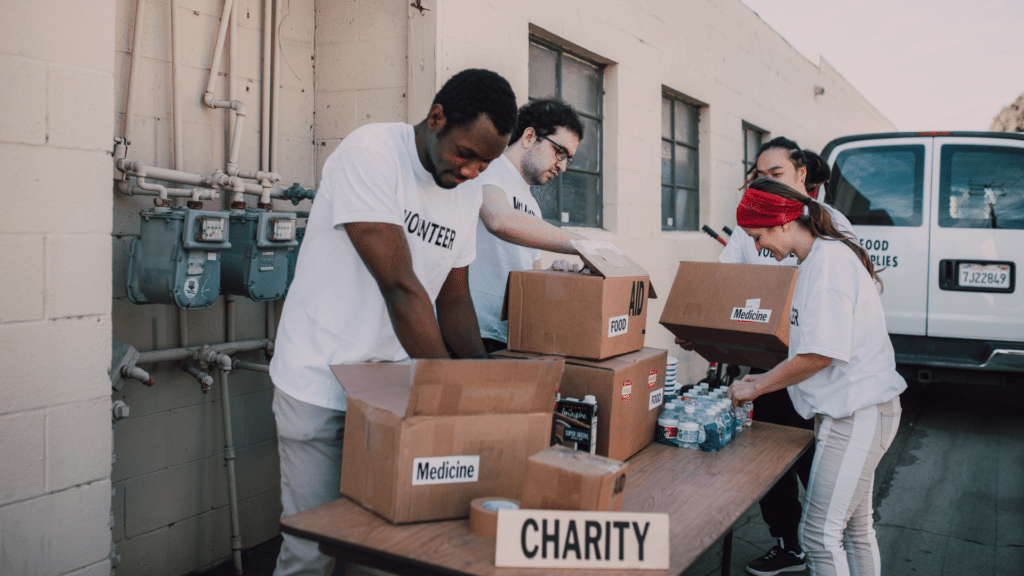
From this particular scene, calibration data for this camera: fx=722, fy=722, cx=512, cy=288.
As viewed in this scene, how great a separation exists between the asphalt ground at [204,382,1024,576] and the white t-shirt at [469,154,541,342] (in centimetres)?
111

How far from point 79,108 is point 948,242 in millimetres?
5600

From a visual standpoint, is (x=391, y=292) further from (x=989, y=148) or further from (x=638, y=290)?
(x=989, y=148)

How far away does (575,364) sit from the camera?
2219 mm

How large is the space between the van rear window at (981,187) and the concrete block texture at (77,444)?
18.3 feet

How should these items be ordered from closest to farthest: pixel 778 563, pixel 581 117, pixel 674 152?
pixel 778 563 → pixel 581 117 → pixel 674 152

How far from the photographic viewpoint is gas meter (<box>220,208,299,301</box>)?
9.62ft

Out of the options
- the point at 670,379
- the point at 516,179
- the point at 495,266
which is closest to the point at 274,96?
the point at 516,179

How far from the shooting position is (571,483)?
151 centimetres

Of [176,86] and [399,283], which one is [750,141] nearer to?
[176,86]

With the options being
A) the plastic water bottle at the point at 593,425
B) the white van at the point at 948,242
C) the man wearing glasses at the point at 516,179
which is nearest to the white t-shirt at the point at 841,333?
the plastic water bottle at the point at 593,425

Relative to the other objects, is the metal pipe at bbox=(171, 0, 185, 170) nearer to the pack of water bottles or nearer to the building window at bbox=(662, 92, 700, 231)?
the pack of water bottles

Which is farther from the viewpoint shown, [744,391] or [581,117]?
[581,117]

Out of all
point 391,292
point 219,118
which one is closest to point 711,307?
point 391,292

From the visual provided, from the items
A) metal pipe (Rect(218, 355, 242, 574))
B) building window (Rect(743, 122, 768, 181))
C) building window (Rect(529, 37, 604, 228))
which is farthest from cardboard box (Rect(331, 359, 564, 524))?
building window (Rect(743, 122, 768, 181))
